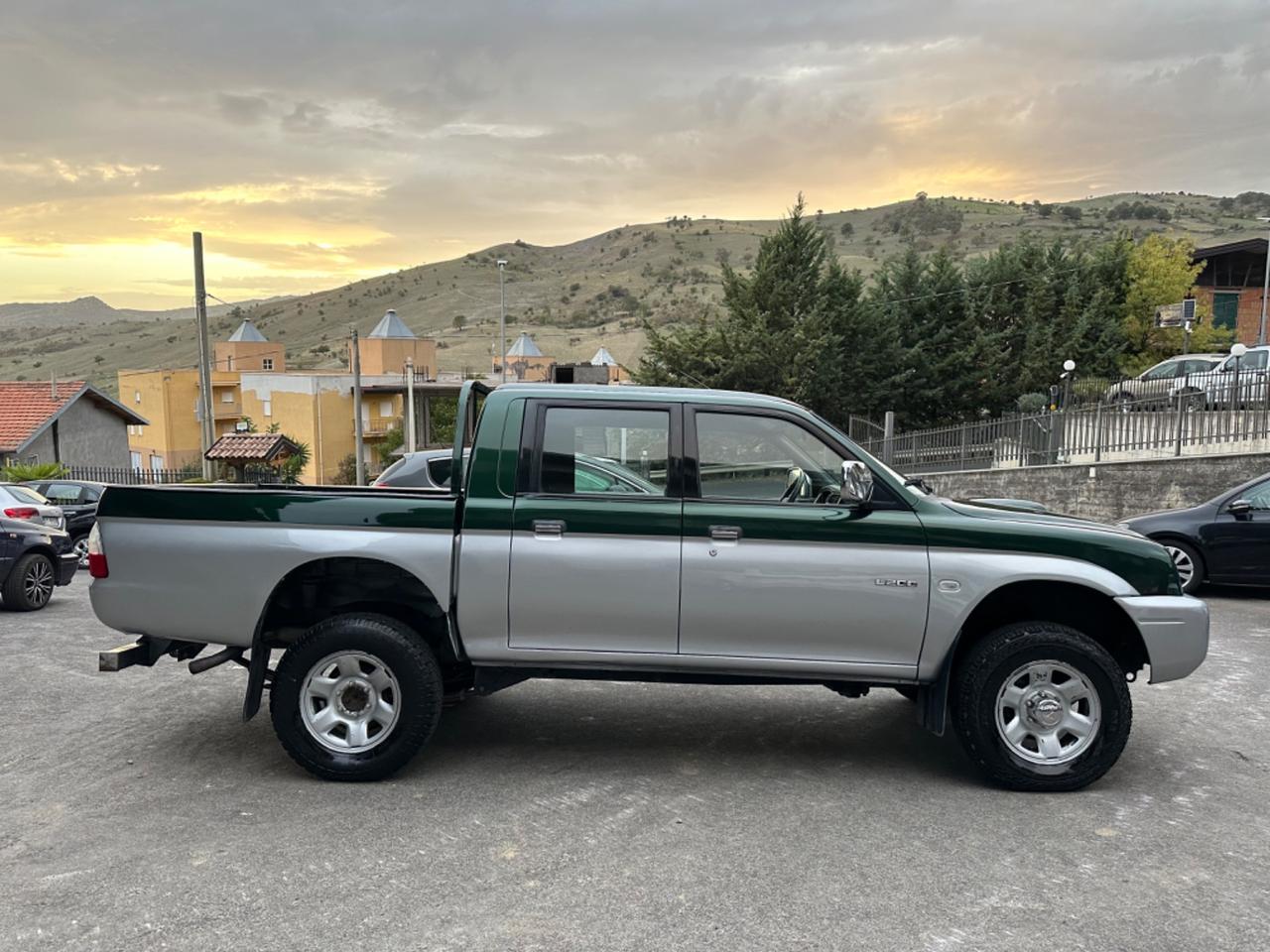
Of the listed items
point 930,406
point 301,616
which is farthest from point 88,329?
point 301,616

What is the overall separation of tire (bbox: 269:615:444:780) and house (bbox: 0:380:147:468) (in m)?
35.1

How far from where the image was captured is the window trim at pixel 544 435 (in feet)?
16.3

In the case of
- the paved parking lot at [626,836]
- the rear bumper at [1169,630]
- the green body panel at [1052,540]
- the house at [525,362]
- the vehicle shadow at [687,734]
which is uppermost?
the house at [525,362]

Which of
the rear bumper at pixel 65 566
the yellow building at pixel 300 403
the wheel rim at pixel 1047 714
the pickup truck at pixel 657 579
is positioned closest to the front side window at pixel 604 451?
the pickup truck at pixel 657 579

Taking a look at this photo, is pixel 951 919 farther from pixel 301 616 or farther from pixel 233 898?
pixel 301 616

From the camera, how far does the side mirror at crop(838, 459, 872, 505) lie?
4.77m

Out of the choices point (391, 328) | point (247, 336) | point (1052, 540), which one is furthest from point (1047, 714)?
point (247, 336)

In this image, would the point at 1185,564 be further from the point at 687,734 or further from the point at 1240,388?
the point at 687,734

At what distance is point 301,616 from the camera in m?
5.34

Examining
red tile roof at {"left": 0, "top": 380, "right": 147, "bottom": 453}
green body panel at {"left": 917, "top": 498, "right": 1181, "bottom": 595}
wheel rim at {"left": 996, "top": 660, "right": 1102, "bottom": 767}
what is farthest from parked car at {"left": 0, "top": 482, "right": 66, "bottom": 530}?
red tile roof at {"left": 0, "top": 380, "right": 147, "bottom": 453}

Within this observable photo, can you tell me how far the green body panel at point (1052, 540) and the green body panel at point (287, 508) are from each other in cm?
257

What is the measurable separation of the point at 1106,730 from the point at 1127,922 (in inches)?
57.3

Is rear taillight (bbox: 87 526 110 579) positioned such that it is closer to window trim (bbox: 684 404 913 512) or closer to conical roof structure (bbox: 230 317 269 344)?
window trim (bbox: 684 404 913 512)

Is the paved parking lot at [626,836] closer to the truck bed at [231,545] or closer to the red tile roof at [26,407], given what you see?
the truck bed at [231,545]
